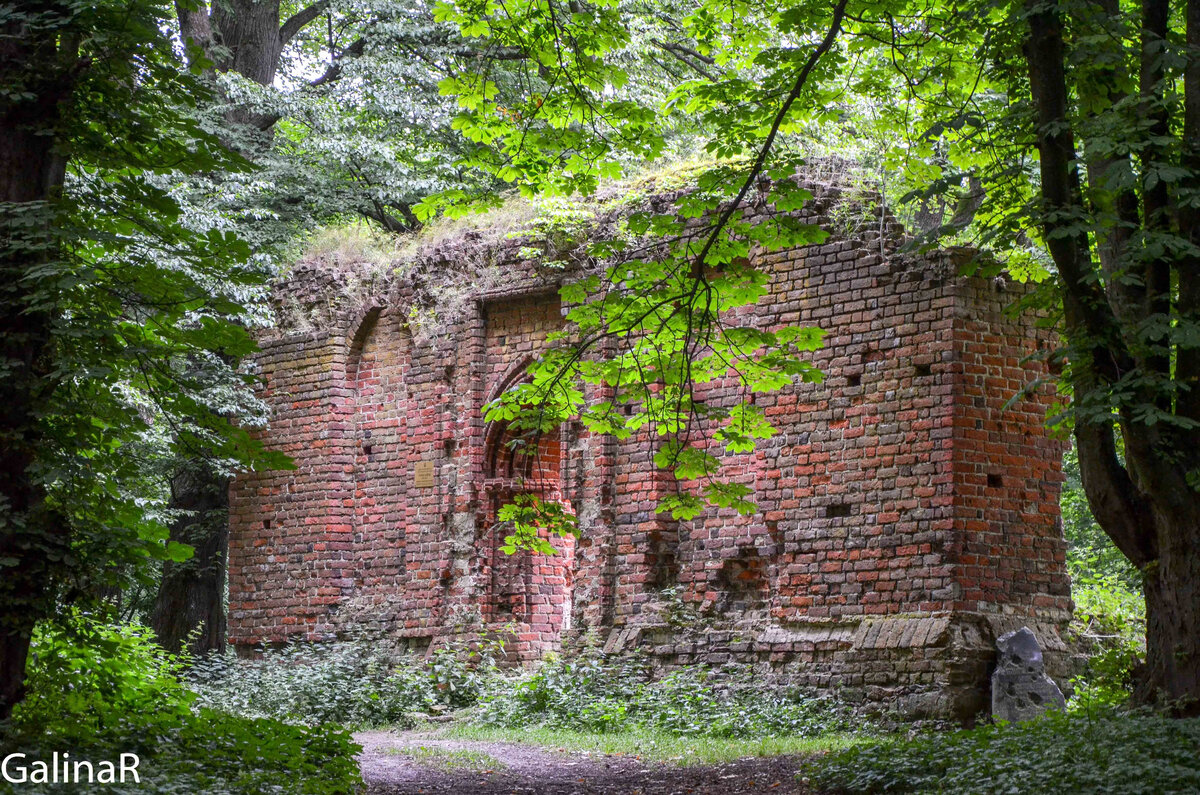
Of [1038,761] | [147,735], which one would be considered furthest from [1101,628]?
[147,735]

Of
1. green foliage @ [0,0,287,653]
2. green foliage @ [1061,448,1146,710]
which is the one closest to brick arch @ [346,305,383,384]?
green foliage @ [0,0,287,653]

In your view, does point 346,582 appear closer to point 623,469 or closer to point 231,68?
Result: point 623,469

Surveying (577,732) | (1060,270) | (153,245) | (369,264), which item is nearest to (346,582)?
(369,264)

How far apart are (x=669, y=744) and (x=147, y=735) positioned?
176 inches

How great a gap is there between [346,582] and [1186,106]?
37.1ft

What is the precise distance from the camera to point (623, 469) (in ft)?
43.1

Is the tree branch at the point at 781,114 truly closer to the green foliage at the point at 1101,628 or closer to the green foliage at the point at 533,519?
the green foliage at the point at 533,519

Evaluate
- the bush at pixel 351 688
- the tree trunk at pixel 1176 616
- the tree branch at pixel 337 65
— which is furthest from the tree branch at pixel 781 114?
the tree branch at pixel 337 65

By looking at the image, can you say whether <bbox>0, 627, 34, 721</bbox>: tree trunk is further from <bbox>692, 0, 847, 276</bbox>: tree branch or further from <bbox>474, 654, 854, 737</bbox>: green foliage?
<bbox>474, 654, 854, 737</bbox>: green foliage

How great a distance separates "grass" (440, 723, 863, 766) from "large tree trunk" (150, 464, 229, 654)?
7129 millimetres

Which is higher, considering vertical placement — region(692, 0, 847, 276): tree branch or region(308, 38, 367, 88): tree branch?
region(308, 38, 367, 88): tree branch

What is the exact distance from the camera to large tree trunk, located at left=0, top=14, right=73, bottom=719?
21.4 ft

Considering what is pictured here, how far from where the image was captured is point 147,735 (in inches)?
275

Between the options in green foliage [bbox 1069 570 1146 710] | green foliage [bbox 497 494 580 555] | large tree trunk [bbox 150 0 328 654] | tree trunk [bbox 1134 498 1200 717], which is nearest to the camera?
tree trunk [bbox 1134 498 1200 717]
